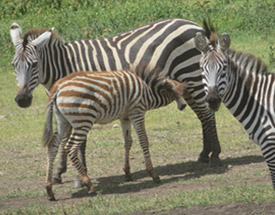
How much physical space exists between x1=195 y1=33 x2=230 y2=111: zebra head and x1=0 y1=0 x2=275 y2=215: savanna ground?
1.18m

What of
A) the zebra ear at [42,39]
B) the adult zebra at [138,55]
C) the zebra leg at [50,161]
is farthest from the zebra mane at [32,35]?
the zebra leg at [50,161]

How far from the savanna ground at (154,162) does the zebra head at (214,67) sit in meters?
1.18

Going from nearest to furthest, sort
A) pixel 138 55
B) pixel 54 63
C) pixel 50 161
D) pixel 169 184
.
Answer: pixel 50 161 → pixel 169 184 → pixel 54 63 → pixel 138 55

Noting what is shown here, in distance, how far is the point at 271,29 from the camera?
20.3 m

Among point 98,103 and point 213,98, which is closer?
point 213,98

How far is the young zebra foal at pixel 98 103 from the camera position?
8.34 metres

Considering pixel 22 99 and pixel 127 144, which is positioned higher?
pixel 22 99

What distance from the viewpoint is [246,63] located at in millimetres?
7441

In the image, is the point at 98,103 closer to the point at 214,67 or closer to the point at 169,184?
the point at 169,184

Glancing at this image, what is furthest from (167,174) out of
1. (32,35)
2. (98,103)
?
(32,35)

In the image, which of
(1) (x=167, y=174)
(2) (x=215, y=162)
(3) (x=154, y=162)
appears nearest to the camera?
(1) (x=167, y=174)

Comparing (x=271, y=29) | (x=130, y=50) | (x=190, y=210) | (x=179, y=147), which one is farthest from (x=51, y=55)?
(x=271, y=29)

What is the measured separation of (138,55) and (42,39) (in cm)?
156

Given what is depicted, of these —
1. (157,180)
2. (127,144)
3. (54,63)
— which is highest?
(54,63)
